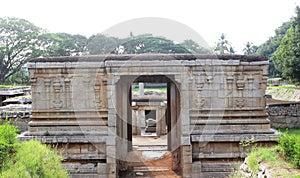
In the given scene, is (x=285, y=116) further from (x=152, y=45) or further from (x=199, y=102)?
(x=152, y=45)

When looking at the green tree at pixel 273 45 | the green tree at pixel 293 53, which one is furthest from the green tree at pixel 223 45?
the green tree at pixel 293 53

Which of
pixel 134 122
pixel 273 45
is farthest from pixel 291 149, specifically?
pixel 273 45

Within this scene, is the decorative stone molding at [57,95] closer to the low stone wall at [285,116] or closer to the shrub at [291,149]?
the shrub at [291,149]

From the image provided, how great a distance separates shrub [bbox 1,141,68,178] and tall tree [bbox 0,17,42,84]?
105 ft

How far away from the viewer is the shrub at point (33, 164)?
507cm

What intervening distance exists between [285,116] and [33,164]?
15.4m

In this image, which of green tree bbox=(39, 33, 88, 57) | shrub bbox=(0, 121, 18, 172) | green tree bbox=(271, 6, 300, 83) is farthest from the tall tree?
shrub bbox=(0, 121, 18, 172)

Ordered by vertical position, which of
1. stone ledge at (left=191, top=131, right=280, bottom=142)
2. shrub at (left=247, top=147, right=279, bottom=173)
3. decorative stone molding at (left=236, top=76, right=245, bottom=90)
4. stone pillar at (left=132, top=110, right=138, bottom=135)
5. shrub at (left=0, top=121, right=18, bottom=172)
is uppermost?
decorative stone molding at (left=236, top=76, right=245, bottom=90)

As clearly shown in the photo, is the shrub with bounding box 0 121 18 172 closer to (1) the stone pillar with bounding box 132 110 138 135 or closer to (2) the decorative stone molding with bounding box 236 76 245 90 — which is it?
(2) the decorative stone molding with bounding box 236 76 245 90

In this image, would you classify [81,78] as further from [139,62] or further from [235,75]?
[235,75]

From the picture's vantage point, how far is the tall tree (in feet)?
114

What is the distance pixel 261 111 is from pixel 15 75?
35.2 meters

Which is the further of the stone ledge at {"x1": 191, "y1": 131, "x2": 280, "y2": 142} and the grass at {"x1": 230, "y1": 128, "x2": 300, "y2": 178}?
the stone ledge at {"x1": 191, "y1": 131, "x2": 280, "y2": 142}

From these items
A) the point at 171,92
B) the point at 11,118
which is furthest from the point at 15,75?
the point at 171,92
